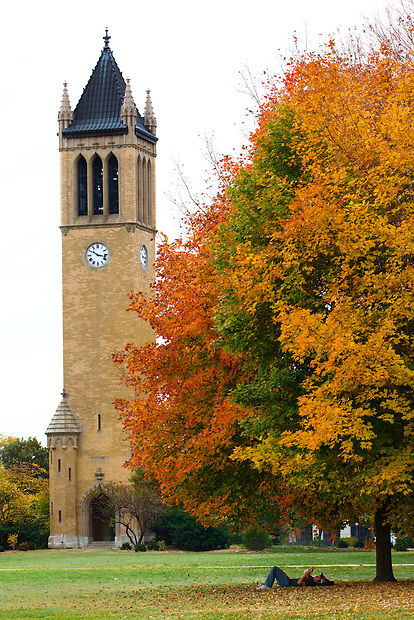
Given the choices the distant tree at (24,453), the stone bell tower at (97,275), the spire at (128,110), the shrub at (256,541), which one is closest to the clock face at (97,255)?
the stone bell tower at (97,275)

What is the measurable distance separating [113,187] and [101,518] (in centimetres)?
2250

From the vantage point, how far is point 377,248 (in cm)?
2127

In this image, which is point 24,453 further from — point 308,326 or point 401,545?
point 308,326

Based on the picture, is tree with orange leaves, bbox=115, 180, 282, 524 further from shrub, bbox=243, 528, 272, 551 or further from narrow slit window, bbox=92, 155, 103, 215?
narrow slit window, bbox=92, 155, 103, 215

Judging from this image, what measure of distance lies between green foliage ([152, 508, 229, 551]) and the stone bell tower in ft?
12.7

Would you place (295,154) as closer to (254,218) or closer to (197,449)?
(254,218)

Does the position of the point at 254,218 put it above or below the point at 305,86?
below

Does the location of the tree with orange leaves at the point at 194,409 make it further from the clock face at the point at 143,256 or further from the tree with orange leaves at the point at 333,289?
the clock face at the point at 143,256

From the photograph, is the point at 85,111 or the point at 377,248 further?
the point at 85,111

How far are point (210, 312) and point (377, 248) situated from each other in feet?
17.1

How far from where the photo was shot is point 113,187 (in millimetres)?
69750

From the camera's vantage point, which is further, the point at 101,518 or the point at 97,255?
the point at 97,255

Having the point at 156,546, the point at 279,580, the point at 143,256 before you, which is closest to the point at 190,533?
the point at 156,546

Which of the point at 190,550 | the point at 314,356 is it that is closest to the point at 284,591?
the point at 314,356
